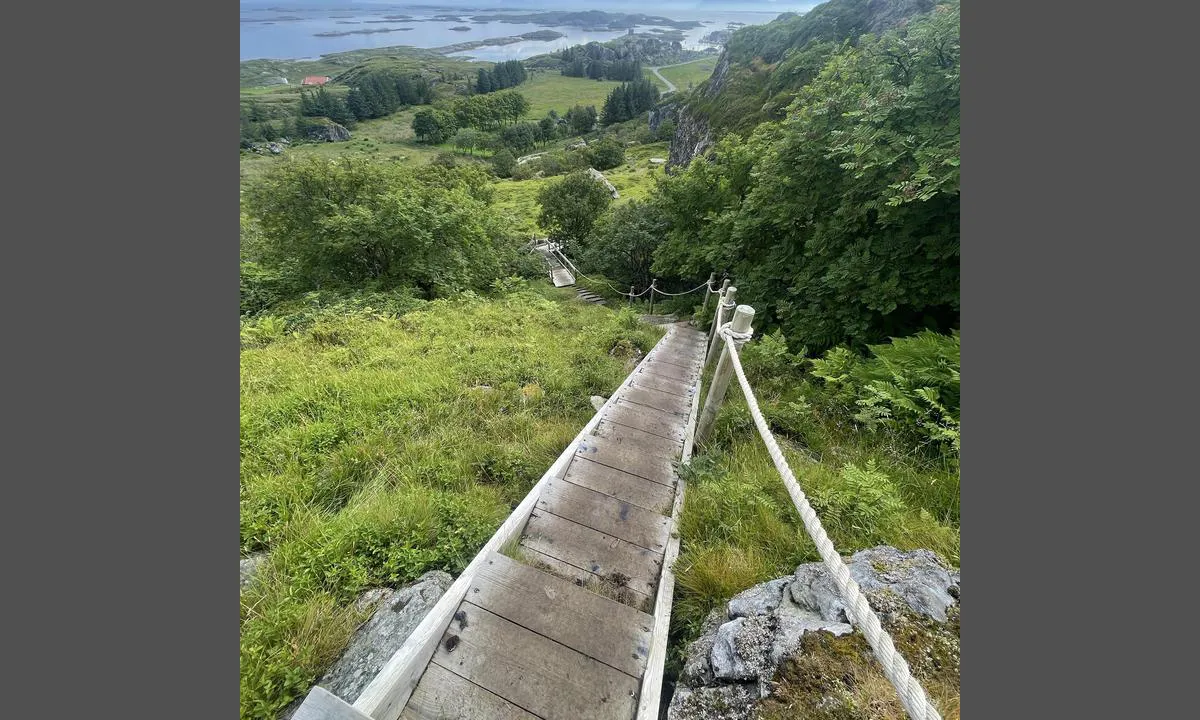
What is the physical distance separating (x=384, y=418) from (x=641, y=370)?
10.3 ft

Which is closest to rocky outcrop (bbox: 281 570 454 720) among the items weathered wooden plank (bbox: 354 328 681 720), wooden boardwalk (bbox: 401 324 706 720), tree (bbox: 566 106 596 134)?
weathered wooden plank (bbox: 354 328 681 720)

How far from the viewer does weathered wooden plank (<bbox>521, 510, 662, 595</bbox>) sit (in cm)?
283

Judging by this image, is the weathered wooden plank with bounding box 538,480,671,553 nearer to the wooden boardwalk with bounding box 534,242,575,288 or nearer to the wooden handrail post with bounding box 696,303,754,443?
the wooden handrail post with bounding box 696,303,754,443

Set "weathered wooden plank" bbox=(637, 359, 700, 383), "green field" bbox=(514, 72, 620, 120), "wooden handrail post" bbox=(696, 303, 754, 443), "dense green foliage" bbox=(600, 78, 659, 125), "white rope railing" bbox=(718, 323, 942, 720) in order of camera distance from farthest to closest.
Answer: "green field" bbox=(514, 72, 620, 120) < "dense green foliage" bbox=(600, 78, 659, 125) < "weathered wooden plank" bbox=(637, 359, 700, 383) < "wooden handrail post" bbox=(696, 303, 754, 443) < "white rope railing" bbox=(718, 323, 942, 720)

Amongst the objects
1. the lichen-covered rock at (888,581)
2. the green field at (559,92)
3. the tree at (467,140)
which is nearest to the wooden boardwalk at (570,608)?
the lichen-covered rock at (888,581)

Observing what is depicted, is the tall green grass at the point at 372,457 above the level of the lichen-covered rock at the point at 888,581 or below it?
below

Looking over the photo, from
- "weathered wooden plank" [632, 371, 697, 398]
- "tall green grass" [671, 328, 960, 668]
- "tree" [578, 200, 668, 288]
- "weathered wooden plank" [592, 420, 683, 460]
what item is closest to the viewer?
"tall green grass" [671, 328, 960, 668]

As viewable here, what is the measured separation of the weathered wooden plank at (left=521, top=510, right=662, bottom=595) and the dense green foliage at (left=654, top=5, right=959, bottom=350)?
439cm

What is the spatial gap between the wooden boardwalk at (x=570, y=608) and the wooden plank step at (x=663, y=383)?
1.57 metres

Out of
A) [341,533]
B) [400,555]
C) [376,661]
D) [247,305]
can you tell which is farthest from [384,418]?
[247,305]

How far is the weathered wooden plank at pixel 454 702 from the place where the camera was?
2057 mm

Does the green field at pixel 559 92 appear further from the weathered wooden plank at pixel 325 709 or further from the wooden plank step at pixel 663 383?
the weathered wooden plank at pixel 325 709

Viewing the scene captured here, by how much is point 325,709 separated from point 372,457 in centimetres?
256

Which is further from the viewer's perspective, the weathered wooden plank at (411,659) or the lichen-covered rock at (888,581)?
the lichen-covered rock at (888,581)
